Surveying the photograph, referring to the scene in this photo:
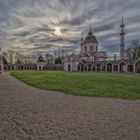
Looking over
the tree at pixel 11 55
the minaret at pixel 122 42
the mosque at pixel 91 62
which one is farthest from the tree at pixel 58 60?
the minaret at pixel 122 42

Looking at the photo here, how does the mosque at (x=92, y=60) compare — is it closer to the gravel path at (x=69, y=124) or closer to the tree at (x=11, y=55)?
the tree at (x=11, y=55)

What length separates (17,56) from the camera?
116 meters

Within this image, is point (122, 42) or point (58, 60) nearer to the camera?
point (122, 42)

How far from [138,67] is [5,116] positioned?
57118mm

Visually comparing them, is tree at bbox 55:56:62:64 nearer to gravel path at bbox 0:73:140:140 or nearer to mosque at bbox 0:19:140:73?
mosque at bbox 0:19:140:73

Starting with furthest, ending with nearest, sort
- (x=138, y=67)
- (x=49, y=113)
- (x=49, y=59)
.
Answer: (x=49, y=59)
(x=138, y=67)
(x=49, y=113)

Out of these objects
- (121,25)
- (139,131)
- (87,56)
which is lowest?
(139,131)

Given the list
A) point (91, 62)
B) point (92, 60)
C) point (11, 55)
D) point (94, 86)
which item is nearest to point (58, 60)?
point (92, 60)

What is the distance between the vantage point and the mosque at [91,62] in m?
61.2

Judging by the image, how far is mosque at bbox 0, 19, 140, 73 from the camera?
6122 cm

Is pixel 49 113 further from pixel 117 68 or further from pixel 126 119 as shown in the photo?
pixel 117 68

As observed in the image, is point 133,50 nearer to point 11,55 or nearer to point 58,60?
point 58,60

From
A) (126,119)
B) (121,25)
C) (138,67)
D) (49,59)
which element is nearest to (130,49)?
(121,25)

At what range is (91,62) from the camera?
3063 inches
